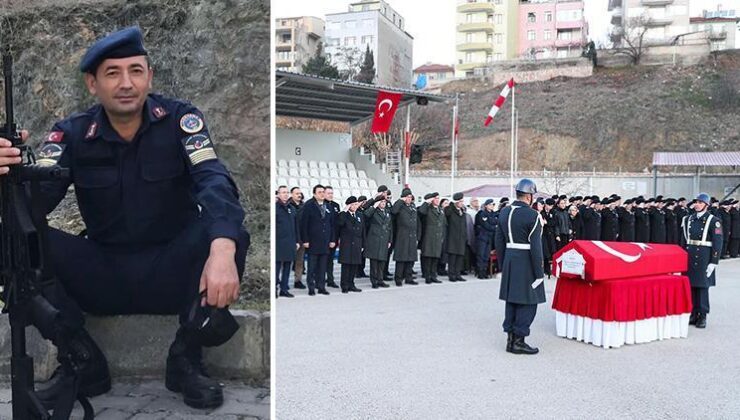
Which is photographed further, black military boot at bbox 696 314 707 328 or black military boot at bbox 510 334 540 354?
black military boot at bbox 696 314 707 328

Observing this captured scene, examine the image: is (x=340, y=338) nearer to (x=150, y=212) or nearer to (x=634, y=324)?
(x=634, y=324)

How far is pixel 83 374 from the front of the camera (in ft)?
7.01

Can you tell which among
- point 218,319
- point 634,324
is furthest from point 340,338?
point 218,319

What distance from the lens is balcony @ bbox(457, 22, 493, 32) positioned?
2660 inches

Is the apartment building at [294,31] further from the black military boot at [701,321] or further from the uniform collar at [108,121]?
the black military boot at [701,321]

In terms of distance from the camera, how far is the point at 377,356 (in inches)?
245

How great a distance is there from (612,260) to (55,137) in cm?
556

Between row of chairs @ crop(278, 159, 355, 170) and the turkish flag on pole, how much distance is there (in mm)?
1979

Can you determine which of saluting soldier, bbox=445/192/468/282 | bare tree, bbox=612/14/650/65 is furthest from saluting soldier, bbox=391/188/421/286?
bare tree, bbox=612/14/650/65

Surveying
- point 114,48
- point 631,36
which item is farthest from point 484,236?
point 631,36

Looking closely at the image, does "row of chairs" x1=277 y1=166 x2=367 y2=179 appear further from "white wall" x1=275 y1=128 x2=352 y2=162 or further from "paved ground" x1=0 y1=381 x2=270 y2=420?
"paved ground" x1=0 y1=381 x2=270 y2=420

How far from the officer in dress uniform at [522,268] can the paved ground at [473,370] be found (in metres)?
0.24

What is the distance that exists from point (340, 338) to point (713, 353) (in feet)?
11.4

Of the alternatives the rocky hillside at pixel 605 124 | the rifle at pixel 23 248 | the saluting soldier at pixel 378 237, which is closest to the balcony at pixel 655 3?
the rocky hillside at pixel 605 124
